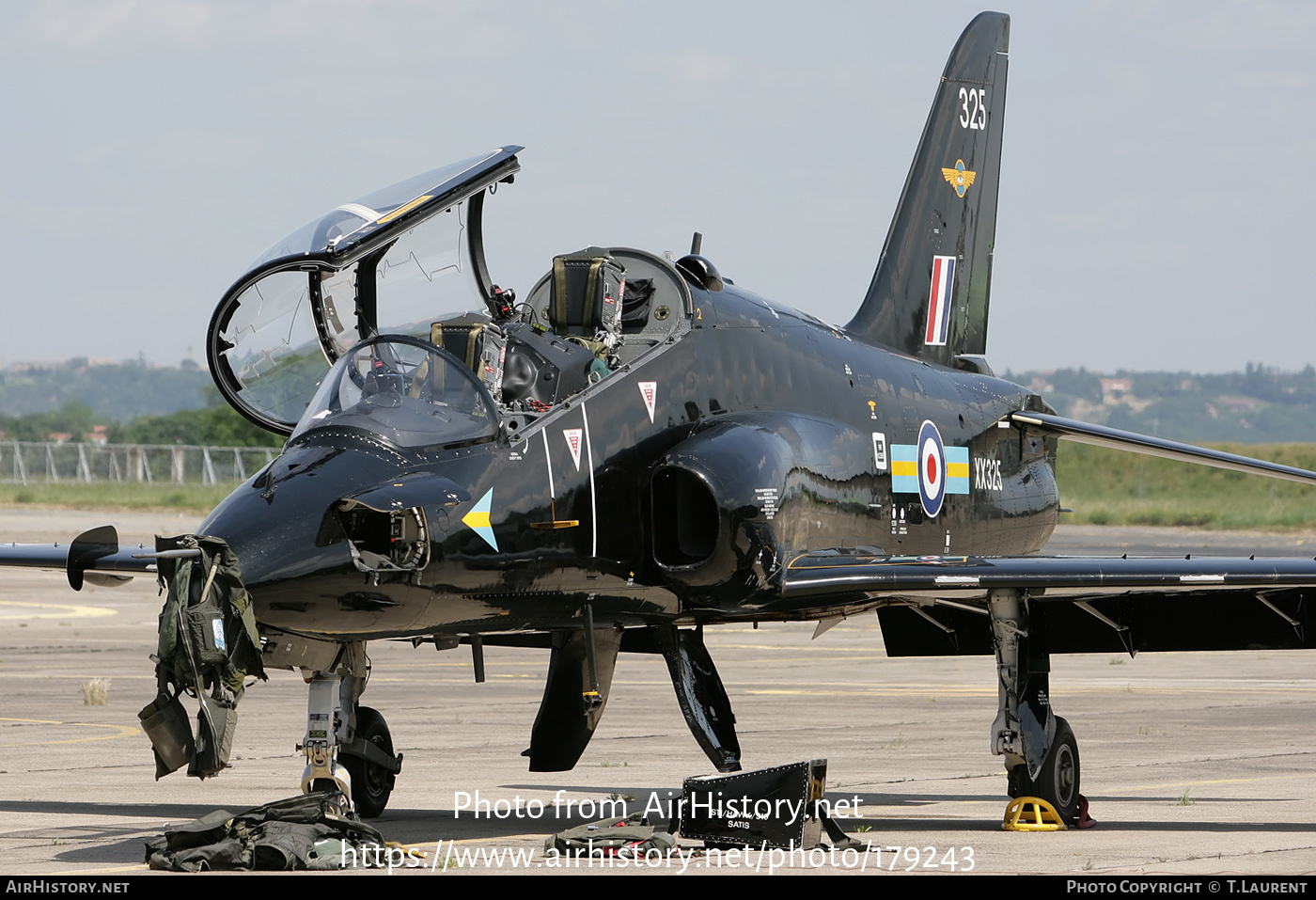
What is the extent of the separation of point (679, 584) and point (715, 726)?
119 centimetres

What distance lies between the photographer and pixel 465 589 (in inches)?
398

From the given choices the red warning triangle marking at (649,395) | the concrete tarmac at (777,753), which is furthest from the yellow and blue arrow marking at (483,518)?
the concrete tarmac at (777,753)

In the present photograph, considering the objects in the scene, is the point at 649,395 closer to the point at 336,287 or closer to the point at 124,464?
the point at 336,287

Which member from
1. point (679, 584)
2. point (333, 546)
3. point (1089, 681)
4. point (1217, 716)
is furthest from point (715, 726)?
point (1089, 681)

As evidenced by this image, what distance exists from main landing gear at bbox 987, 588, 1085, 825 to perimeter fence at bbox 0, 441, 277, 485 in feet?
228

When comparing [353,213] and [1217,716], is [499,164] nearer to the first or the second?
[353,213]

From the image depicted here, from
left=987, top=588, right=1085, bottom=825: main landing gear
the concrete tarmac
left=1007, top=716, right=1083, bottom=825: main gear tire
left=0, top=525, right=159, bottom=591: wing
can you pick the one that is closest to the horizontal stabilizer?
the concrete tarmac

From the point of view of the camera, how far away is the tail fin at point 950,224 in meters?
16.1

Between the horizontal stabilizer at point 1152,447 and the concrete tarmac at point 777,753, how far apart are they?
1824mm

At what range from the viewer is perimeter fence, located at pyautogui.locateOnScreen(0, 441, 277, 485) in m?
80.6

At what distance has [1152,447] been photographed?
14.8 m

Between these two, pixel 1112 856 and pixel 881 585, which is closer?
pixel 1112 856

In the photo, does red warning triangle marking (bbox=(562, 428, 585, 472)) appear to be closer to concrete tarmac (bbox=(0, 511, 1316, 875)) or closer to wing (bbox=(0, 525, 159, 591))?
concrete tarmac (bbox=(0, 511, 1316, 875))

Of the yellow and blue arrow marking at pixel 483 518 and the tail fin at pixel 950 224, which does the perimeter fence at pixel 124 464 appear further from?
the yellow and blue arrow marking at pixel 483 518
